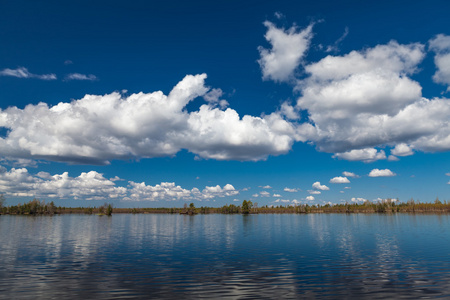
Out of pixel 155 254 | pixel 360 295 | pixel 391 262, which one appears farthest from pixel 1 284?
pixel 391 262

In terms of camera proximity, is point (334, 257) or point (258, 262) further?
point (334, 257)

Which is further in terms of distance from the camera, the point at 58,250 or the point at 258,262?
the point at 58,250

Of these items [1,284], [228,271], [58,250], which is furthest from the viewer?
[58,250]

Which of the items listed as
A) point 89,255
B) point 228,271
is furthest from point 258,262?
point 89,255

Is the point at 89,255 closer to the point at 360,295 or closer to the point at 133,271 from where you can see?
the point at 133,271

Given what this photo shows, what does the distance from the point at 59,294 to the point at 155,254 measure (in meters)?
20.0

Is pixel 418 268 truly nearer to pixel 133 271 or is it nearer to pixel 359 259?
pixel 359 259

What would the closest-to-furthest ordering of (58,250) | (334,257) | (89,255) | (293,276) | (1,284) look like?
(1,284) < (293,276) < (334,257) < (89,255) < (58,250)

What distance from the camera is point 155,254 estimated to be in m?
40.9

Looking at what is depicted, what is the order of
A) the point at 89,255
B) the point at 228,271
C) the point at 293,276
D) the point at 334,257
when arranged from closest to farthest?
the point at 293,276, the point at 228,271, the point at 334,257, the point at 89,255

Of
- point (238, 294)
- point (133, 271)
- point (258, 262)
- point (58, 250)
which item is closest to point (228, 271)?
point (258, 262)

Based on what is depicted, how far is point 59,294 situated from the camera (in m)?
21.5

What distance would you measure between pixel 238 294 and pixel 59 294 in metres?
14.1

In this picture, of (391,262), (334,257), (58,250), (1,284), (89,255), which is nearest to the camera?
(1,284)
